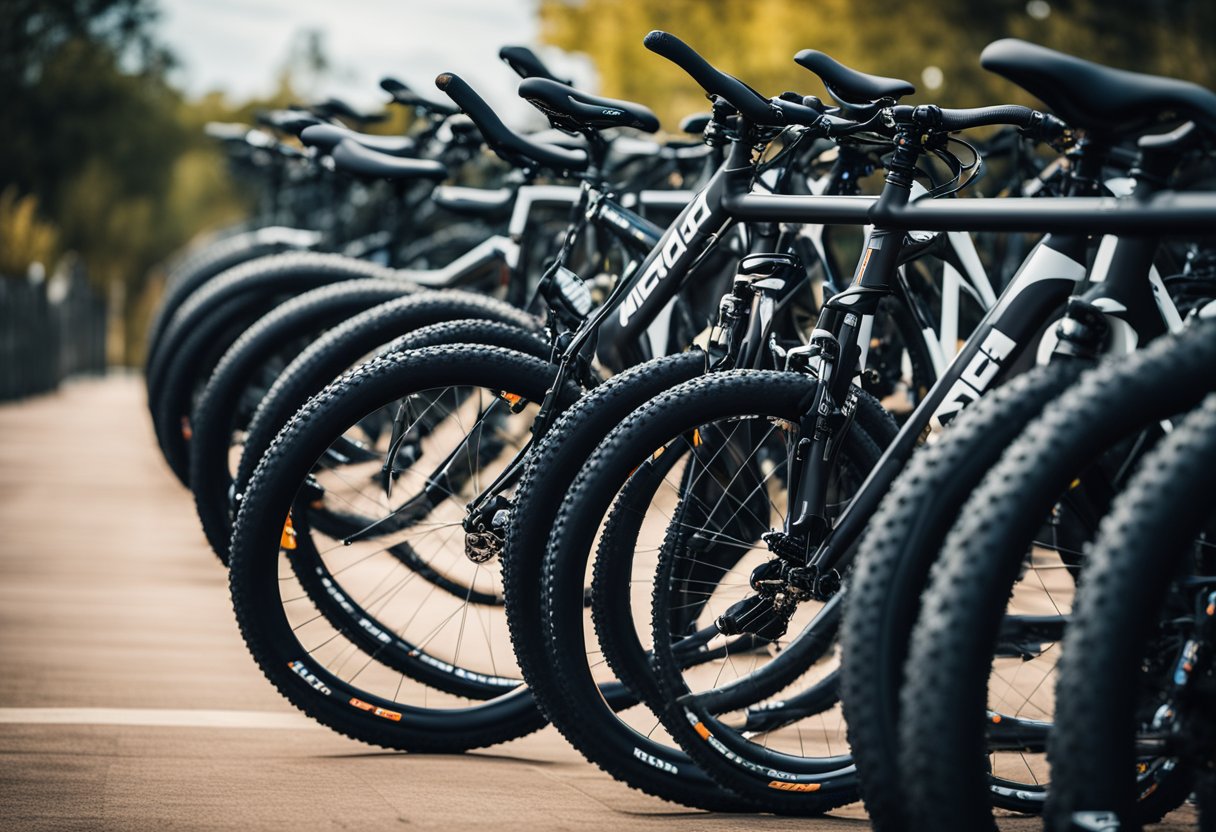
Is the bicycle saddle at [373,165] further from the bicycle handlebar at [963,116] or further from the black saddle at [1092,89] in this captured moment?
the black saddle at [1092,89]

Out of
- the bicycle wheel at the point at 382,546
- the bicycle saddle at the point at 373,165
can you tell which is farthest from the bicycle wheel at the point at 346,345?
the bicycle saddle at the point at 373,165

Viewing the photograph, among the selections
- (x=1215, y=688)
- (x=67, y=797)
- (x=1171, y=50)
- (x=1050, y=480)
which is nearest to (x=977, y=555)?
(x=1050, y=480)

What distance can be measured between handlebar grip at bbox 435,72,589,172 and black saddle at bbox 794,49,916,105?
0.79 m

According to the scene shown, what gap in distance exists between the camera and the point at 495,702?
10.9 ft

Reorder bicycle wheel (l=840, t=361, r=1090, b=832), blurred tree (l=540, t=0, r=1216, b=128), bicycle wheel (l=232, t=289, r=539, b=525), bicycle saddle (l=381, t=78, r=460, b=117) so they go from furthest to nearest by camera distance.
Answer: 1. blurred tree (l=540, t=0, r=1216, b=128)
2. bicycle saddle (l=381, t=78, r=460, b=117)
3. bicycle wheel (l=232, t=289, r=539, b=525)
4. bicycle wheel (l=840, t=361, r=1090, b=832)

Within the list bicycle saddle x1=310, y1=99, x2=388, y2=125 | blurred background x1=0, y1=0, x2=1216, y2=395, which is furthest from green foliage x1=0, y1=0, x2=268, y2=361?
bicycle saddle x1=310, y1=99, x2=388, y2=125

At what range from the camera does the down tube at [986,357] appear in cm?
267

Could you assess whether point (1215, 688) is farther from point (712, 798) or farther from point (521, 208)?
point (521, 208)

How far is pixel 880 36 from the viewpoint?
1953cm

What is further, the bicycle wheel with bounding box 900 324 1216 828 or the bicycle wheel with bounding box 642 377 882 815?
the bicycle wheel with bounding box 642 377 882 815

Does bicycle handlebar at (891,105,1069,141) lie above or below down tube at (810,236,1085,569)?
above

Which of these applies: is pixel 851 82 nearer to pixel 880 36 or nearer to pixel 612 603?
pixel 612 603

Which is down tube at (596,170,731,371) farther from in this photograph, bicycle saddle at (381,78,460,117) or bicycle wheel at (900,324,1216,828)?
bicycle saddle at (381,78,460,117)

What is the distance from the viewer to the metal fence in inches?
566
